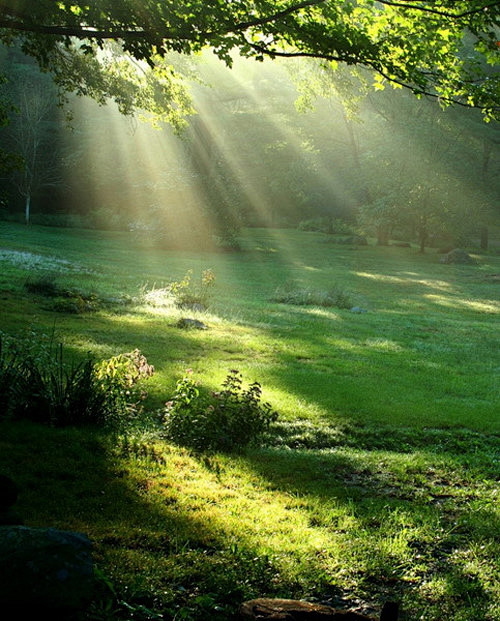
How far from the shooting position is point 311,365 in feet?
39.7

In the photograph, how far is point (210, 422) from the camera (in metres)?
7.17

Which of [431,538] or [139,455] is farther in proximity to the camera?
[139,455]

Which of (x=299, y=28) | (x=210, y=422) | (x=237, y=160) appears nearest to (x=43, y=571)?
(x=210, y=422)

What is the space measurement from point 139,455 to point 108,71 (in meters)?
10.3

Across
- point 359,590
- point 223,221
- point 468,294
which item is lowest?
point 359,590

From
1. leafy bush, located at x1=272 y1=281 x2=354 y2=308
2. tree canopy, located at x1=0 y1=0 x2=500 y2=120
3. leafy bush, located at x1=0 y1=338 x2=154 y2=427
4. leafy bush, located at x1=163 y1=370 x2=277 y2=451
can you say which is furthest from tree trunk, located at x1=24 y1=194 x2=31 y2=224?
leafy bush, located at x1=163 y1=370 x2=277 y2=451

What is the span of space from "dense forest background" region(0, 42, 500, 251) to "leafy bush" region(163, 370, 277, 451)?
104 ft

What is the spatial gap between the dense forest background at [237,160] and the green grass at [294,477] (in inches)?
1047

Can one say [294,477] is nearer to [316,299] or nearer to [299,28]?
[299,28]

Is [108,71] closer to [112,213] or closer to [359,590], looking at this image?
[359,590]

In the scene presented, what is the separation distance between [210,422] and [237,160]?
46393mm

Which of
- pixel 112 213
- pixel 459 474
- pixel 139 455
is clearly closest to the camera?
pixel 139 455

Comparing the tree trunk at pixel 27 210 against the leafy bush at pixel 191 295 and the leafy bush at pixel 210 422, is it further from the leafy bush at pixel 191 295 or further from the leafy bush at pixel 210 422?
the leafy bush at pixel 210 422

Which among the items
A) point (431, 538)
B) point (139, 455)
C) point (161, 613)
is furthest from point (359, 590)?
point (139, 455)
